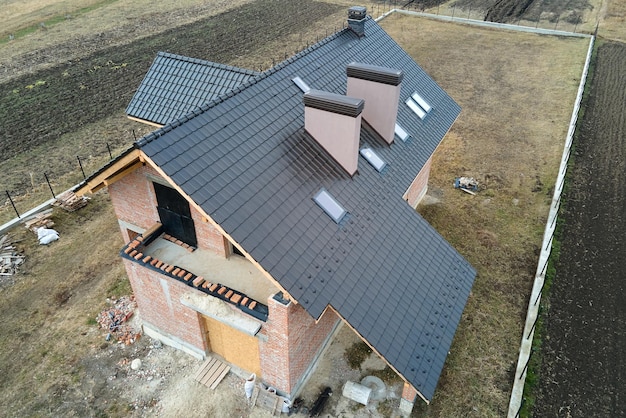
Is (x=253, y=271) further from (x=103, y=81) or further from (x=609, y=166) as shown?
(x=103, y=81)

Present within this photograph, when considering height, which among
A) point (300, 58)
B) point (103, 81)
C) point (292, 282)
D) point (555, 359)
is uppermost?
point (300, 58)

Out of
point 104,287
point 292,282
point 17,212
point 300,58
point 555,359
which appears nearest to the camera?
point 292,282

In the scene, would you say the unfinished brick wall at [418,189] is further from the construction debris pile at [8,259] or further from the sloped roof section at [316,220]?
the construction debris pile at [8,259]

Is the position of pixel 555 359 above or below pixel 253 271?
below

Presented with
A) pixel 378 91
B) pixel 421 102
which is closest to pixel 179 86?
pixel 378 91

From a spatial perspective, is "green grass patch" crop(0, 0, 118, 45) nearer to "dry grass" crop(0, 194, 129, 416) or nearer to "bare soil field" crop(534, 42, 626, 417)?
"dry grass" crop(0, 194, 129, 416)

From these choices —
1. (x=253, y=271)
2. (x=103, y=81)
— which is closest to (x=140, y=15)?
(x=103, y=81)

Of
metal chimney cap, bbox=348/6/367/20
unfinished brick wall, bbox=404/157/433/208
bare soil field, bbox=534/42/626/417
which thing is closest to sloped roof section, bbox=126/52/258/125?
metal chimney cap, bbox=348/6/367/20
